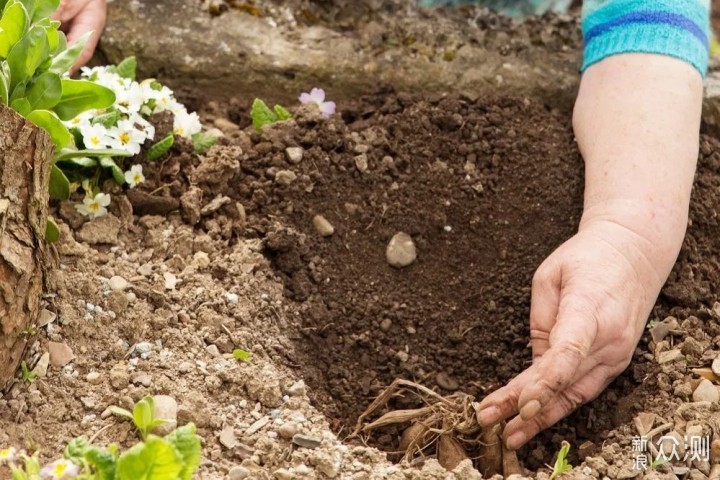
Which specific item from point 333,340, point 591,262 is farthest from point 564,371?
point 333,340

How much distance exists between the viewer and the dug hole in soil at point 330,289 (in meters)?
1.95

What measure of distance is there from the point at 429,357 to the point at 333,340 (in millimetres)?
237

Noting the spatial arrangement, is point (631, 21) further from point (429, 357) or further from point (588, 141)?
point (429, 357)

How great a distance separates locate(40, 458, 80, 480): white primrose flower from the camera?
158 cm

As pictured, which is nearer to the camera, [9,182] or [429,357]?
[9,182]

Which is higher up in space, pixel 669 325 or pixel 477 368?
pixel 669 325

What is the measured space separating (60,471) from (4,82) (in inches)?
31.4

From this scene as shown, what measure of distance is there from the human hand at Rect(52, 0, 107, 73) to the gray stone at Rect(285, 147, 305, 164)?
67cm

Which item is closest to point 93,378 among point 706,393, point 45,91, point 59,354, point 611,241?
point 59,354

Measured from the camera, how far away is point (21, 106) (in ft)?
6.56

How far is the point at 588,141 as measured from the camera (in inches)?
100

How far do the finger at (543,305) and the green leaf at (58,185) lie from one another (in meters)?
1.09

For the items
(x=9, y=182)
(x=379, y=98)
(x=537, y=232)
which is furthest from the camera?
(x=379, y=98)

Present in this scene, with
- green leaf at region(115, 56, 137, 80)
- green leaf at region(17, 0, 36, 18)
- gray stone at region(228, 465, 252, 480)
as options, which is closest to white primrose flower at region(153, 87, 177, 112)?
green leaf at region(115, 56, 137, 80)
